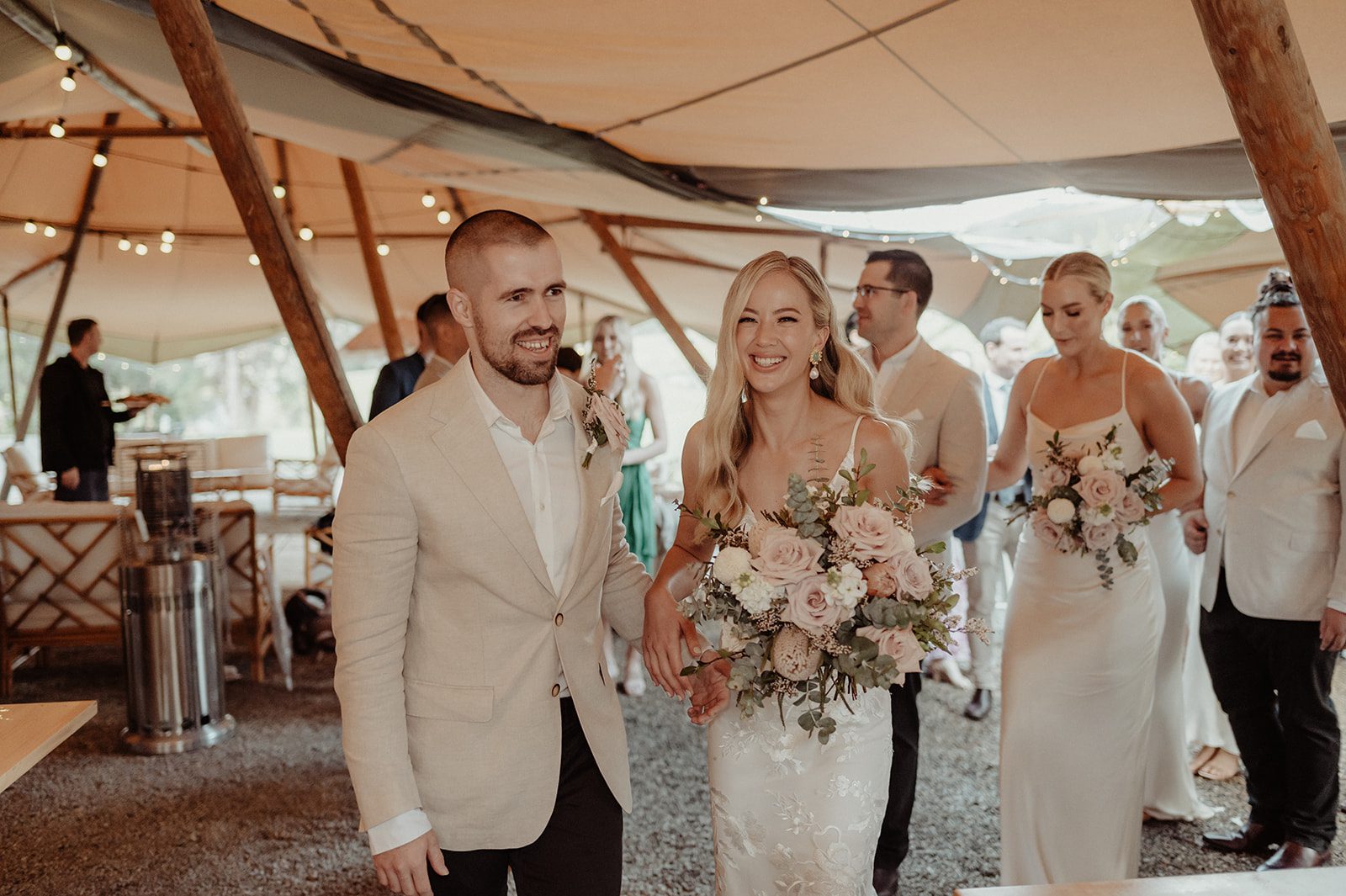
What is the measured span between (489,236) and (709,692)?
1.17 meters

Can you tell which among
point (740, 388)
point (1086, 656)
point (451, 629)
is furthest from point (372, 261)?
point (451, 629)

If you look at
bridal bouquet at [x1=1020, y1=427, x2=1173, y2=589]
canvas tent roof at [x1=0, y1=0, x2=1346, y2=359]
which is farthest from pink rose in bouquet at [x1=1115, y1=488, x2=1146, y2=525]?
canvas tent roof at [x1=0, y1=0, x2=1346, y2=359]

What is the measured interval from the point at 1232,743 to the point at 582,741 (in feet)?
13.6

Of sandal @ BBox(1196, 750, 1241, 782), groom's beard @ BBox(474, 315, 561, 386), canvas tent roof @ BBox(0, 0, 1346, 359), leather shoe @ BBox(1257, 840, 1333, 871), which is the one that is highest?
canvas tent roof @ BBox(0, 0, 1346, 359)

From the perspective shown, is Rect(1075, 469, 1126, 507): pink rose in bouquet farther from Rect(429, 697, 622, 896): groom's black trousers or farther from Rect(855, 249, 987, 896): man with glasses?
Rect(429, 697, 622, 896): groom's black trousers

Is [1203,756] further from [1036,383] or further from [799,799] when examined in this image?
[799,799]

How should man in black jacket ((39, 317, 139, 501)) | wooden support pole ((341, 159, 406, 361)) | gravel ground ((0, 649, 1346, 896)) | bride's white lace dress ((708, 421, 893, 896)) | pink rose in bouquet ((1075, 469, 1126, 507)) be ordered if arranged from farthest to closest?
wooden support pole ((341, 159, 406, 361)) < man in black jacket ((39, 317, 139, 501)) < gravel ground ((0, 649, 1346, 896)) < pink rose in bouquet ((1075, 469, 1126, 507)) < bride's white lace dress ((708, 421, 893, 896))

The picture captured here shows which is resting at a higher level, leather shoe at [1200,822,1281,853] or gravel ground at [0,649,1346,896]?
leather shoe at [1200,822,1281,853]

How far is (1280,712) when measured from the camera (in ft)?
13.0

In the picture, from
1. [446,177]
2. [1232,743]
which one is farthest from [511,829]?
[446,177]

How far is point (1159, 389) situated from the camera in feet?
12.2

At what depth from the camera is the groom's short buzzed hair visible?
214cm

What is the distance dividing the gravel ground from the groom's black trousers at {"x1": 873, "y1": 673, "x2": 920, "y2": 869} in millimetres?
200

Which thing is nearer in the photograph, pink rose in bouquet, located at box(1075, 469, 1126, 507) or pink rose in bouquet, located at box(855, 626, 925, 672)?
pink rose in bouquet, located at box(855, 626, 925, 672)
